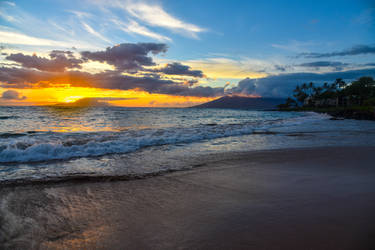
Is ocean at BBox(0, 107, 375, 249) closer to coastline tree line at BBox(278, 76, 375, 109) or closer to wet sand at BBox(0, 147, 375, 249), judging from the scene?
wet sand at BBox(0, 147, 375, 249)

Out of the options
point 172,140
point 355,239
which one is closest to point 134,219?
point 355,239

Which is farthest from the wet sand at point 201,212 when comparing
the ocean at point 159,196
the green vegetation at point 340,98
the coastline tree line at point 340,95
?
the coastline tree line at point 340,95

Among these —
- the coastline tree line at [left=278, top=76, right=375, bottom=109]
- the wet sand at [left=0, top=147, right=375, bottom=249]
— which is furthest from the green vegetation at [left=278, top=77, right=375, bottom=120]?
the wet sand at [left=0, top=147, right=375, bottom=249]

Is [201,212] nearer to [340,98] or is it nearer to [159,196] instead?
[159,196]

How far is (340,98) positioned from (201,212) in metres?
113

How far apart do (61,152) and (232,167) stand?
5263 mm

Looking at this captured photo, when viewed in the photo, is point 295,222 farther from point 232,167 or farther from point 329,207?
point 232,167

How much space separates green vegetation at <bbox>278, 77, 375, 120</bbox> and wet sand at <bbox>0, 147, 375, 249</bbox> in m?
30.3

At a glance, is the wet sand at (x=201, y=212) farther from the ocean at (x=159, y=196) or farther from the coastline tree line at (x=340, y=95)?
the coastline tree line at (x=340, y=95)

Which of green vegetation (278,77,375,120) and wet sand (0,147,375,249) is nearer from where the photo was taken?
wet sand (0,147,375,249)

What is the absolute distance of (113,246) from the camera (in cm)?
207

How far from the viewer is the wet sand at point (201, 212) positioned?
215cm

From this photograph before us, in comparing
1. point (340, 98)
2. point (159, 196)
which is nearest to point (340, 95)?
point (340, 98)

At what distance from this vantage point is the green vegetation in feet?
175
